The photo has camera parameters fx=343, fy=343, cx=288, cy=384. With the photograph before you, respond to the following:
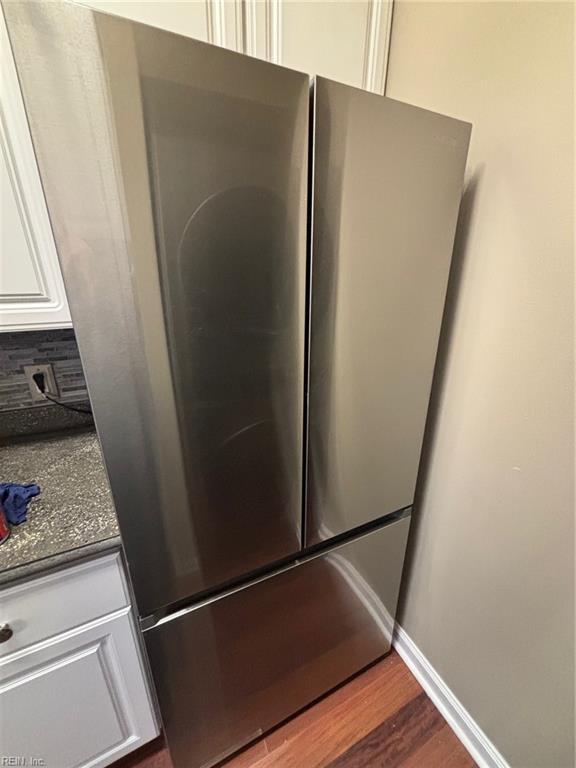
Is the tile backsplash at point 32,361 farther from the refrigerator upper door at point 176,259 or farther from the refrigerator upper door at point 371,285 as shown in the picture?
the refrigerator upper door at point 371,285

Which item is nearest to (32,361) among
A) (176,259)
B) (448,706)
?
(176,259)

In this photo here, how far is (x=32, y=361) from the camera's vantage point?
115 cm

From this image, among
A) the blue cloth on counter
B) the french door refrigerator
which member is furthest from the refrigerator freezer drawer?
the blue cloth on counter

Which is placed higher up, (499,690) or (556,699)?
(556,699)

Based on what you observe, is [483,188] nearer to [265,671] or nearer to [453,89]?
[453,89]

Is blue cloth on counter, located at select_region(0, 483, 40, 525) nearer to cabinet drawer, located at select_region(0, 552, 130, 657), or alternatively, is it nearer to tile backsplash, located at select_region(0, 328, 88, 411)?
cabinet drawer, located at select_region(0, 552, 130, 657)

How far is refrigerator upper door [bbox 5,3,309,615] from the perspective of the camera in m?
0.48

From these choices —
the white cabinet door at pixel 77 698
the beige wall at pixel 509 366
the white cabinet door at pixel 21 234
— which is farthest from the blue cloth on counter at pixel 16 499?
the beige wall at pixel 509 366

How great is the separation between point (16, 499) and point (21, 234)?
0.63m

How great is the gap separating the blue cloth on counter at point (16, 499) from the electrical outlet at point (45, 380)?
1.21 ft

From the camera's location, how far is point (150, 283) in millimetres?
574

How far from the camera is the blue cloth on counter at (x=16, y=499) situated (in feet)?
2.63

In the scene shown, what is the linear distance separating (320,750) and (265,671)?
39cm

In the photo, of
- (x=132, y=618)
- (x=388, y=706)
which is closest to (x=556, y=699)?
(x=388, y=706)
